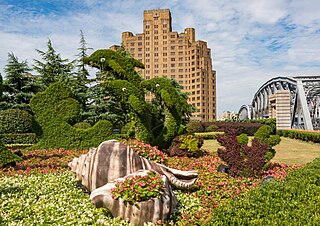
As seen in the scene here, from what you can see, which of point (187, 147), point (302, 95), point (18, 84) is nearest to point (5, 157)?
point (187, 147)

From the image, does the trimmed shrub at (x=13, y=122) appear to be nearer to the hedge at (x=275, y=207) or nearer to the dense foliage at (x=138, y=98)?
the dense foliage at (x=138, y=98)

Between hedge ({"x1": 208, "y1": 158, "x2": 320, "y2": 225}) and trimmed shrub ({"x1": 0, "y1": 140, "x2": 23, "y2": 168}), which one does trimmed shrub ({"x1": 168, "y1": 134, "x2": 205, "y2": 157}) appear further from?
hedge ({"x1": 208, "y1": 158, "x2": 320, "y2": 225})

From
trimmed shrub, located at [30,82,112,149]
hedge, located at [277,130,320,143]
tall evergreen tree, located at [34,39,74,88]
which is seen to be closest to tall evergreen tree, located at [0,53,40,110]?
tall evergreen tree, located at [34,39,74,88]

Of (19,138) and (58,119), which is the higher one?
(58,119)

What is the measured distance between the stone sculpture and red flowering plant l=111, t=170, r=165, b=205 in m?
0.08

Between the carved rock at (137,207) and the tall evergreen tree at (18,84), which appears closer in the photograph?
the carved rock at (137,207)

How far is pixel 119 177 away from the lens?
15.5ft

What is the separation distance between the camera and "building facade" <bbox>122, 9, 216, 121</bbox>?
2687 inches

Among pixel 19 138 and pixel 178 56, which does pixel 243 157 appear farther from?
pixel 178 56

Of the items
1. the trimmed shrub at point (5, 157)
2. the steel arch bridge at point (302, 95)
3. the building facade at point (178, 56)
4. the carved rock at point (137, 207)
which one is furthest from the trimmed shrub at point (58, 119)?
the building facade at point (178, 56)

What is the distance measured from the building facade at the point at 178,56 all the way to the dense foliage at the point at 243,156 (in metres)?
60.0

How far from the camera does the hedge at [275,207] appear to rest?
2.85m

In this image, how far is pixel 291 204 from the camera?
10.9ft

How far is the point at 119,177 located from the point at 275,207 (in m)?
2.56
